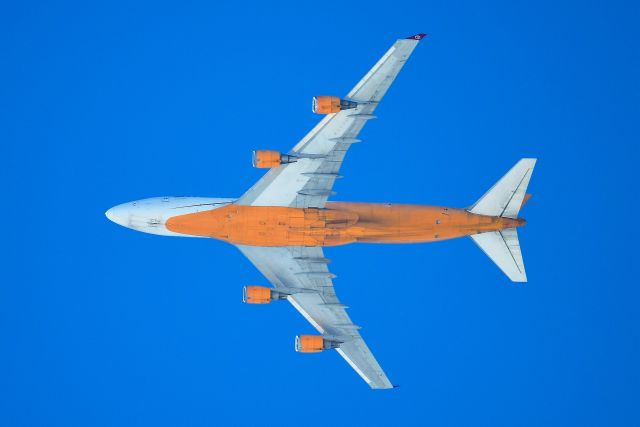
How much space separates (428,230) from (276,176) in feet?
36.8

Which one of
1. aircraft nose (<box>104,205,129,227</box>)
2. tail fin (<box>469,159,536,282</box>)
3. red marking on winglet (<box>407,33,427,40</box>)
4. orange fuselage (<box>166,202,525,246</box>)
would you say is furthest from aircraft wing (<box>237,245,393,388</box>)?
red marking on winglet (<box>407,33,427,40</box>)

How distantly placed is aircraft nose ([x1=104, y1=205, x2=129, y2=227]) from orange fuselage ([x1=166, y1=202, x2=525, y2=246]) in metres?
3.28

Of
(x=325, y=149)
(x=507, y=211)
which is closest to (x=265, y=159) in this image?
(x=325, y=149)

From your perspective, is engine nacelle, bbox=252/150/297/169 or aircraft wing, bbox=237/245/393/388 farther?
aircraft wing, bbox=237/245/393/388

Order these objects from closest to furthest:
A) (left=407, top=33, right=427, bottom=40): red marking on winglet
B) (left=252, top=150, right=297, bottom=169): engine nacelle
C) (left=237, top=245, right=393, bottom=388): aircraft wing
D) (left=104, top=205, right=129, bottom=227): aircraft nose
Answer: (left=407, top=33, right=427, bottom=40): red marking on winglet < (left=252, top=150, right=297, bottom=169): engine nacelle < (left=237, top=245, right=393, bottom=388): aircraft wing < (left=104, top=205, right=129, bottom=227): aircraft nose

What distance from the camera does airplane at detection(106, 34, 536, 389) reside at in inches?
3066

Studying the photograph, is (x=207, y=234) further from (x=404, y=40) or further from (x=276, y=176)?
(x=404, y=40)

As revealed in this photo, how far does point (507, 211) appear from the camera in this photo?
81062 mm

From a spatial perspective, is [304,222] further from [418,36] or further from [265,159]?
[418,36]

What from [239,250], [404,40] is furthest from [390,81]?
[239,250]

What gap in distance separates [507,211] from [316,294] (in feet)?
46.7

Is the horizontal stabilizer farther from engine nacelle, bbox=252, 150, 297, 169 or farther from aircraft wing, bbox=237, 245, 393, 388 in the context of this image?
engine nacelle, bbox=252, 150, 297, 169

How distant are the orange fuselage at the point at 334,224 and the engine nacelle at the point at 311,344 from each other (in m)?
6.34

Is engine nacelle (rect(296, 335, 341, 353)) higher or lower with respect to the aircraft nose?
lower
